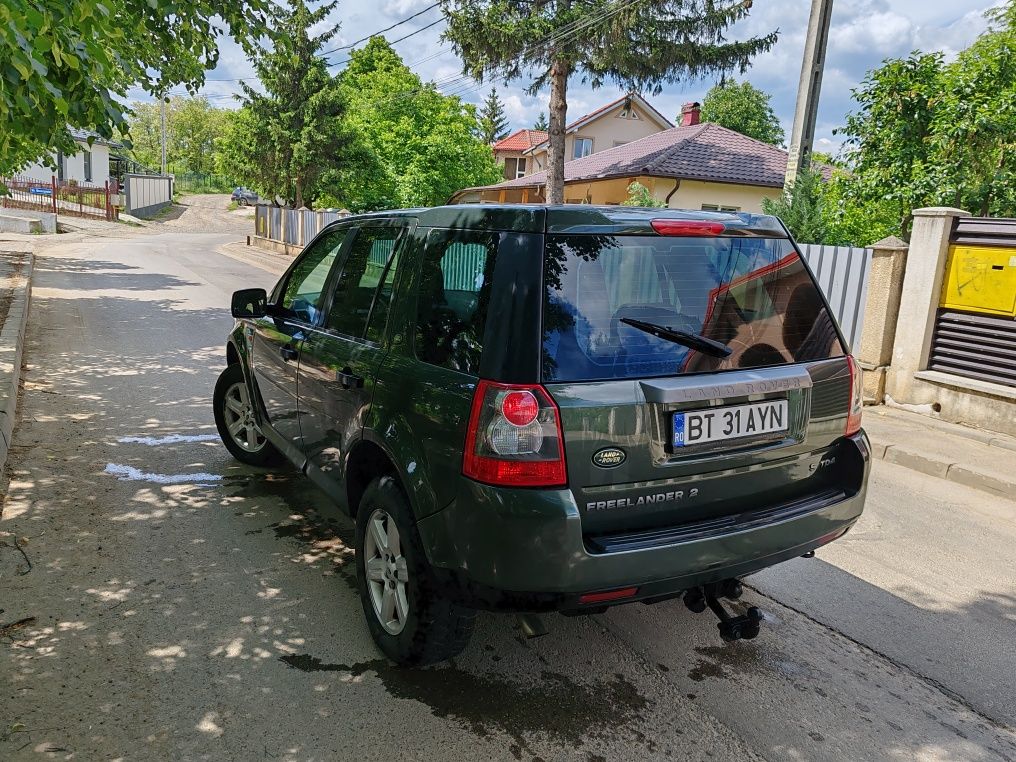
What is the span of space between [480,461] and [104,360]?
7.74 metres

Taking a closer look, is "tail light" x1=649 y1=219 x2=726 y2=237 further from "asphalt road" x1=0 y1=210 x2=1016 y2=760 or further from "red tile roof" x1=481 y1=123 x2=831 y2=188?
"red tile roof" x1=481 y1=123 x2=831 y2=188

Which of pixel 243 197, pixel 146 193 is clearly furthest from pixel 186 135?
pixel 146 193

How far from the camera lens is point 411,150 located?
34.6 meters

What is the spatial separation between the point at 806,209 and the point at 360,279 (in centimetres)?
853

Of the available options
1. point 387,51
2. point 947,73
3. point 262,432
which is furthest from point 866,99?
point 387,51

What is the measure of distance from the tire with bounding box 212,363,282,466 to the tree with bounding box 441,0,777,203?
1768cm

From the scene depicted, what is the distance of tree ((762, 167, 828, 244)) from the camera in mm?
10438

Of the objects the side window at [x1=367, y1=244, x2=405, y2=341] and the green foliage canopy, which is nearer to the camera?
the side window at [x1=367, y1=244, x2=405, y2=341]

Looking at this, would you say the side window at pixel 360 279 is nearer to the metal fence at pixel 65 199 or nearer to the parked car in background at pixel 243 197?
the metal fence at pixel 65 199

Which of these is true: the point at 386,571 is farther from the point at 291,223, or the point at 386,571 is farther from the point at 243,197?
the point at 243,197

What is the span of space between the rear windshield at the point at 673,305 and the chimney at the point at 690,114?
33.9 meters

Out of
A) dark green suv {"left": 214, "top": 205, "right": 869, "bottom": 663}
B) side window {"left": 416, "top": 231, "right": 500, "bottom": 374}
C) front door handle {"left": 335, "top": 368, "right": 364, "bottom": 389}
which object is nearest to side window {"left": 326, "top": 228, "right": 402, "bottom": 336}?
dark green suv {"left": 214, "top": 205, "right": 869, "bottom": 663}

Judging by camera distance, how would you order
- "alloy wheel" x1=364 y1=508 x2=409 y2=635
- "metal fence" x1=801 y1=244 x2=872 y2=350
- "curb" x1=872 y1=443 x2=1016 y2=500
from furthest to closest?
"metal fence" x1=801 y1=244 x2=872 y2=350 → "curb" x1=872 y1=443 x2=1016 y2=500 → "alloy wheel" x1=364 y1=508 x2=409 y2=635

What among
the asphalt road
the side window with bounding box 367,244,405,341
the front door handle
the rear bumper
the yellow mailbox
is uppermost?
the yellow mailbox
